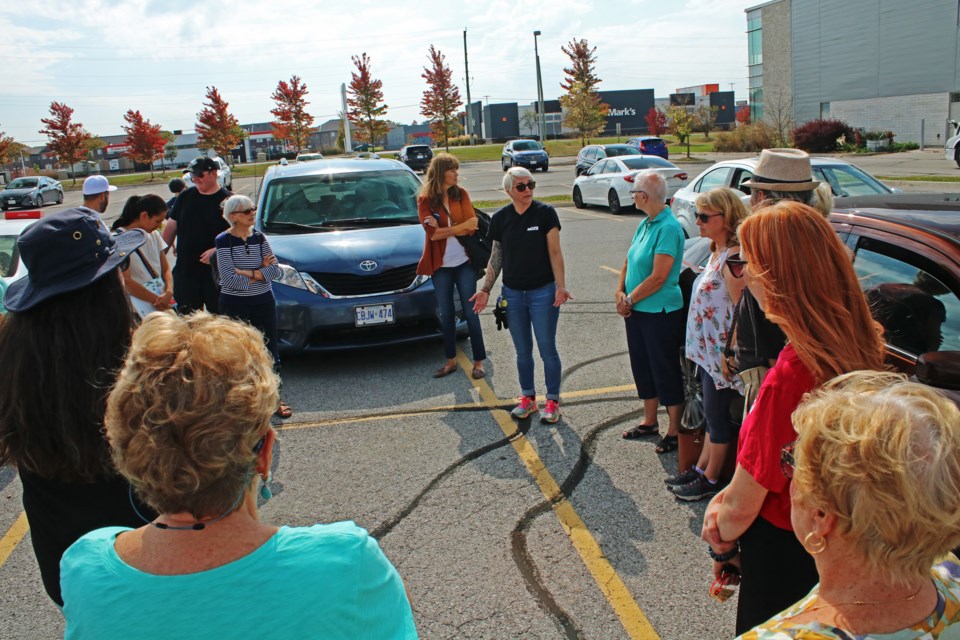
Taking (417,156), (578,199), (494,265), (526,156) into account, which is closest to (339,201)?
(494,265)

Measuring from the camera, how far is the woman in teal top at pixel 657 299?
4520 mm

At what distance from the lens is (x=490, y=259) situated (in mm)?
5680

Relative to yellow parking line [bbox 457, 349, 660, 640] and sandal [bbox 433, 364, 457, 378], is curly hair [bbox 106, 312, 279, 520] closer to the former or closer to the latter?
yellow parking line [bbox 457, 349, 660, 640]

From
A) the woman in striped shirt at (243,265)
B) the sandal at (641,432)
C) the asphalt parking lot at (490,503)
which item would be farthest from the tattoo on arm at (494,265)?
the woman in striped shirt at (243,265)

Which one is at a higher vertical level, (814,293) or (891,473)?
(814,293)

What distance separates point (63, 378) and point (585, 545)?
253 cm

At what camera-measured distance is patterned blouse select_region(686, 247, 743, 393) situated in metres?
3.77

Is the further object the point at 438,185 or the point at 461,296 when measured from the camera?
the point at 461,296

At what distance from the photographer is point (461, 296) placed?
6.28m

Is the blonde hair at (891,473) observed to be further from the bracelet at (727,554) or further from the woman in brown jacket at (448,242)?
the woman in brown jacket at (448,242)

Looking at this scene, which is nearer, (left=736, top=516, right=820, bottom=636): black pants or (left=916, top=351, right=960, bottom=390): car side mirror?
(left=736, top=516, right=820, bottom=636): black pants

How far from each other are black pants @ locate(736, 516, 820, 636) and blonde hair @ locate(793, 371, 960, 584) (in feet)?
2.67

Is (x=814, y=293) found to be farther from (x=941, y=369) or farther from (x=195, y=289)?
(x=195, y=289)

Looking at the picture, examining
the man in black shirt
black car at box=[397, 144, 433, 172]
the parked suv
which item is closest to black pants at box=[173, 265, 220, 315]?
the man in black shirt
